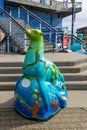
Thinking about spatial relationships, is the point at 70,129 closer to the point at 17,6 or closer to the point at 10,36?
the point at 10,36

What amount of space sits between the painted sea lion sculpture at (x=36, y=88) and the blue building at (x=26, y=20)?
552cm

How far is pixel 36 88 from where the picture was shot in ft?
17.0

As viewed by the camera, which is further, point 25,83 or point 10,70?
point 10,70

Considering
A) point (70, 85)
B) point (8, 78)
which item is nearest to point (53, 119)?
point (70, 85)

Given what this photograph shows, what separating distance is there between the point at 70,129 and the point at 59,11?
23.0 m

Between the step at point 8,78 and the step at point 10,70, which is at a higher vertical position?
the step at point 10,70

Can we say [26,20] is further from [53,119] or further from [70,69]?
[53,119]

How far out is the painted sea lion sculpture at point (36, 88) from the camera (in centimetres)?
510

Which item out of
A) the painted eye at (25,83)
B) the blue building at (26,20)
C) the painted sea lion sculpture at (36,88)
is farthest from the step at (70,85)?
the blue building at (26,20)

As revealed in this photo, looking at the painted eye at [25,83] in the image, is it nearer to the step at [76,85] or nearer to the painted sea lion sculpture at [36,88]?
the painted sea lion sculpture at [36,88]

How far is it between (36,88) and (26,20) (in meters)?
15.2

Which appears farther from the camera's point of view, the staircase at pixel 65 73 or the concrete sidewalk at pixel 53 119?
the staircase at pixel 65 73

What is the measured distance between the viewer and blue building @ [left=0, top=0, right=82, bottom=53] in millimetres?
11633

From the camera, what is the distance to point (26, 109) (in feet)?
17.0
